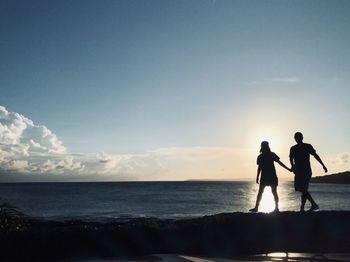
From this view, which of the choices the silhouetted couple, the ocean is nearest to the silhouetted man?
the silhouetted couple

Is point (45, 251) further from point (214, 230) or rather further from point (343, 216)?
point (343, 216)

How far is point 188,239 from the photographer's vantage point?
33.7 ft

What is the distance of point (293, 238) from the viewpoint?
10.2 meters

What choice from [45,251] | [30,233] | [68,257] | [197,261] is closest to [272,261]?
[197,261]

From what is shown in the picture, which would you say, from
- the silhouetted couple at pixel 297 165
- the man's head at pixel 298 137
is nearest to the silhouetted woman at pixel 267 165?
the silhouetted couple at pixel 297 165

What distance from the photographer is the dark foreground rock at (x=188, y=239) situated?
8977mm

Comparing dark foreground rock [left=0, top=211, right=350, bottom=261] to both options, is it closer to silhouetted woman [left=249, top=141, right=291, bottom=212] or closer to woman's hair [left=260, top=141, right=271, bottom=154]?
silhouetted woman [left=249, top=141, right=291, bottom=212]

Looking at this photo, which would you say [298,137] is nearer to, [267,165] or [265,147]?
[265,147]

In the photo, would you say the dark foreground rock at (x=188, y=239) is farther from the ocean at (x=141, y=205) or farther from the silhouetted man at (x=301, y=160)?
the ocean at (x=141, y=205)

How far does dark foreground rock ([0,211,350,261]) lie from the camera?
898 centimetres

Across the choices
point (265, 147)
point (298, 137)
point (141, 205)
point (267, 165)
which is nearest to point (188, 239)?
point (267, 165)

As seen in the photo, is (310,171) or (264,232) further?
(310,171)

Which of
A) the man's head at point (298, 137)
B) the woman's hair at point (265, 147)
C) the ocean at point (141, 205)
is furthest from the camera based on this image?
the ocean at point (141, 205)

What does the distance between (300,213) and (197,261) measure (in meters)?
5.95
